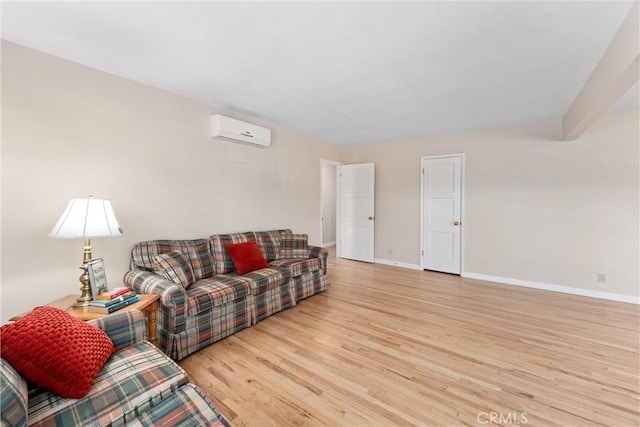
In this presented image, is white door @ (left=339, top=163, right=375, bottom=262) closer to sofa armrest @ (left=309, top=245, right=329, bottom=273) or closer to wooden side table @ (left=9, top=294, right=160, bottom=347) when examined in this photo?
sofa armrest @ (left=309, top=245, right=329, bottom=273)

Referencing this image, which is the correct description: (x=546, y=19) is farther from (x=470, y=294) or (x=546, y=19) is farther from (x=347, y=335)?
(x=470, y=294)

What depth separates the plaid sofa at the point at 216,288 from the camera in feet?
7.52

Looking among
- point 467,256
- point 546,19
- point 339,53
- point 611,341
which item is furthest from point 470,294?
point 339,53

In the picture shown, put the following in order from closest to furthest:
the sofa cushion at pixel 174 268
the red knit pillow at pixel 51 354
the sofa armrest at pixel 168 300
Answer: the red knit pillow at pixel 51 354 < the sofa armrest at pixel 168 300 < the sofa cushion at pixel 174 268

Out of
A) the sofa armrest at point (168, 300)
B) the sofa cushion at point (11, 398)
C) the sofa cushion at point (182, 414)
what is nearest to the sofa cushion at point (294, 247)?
the sofa armrest at point (168, 300)

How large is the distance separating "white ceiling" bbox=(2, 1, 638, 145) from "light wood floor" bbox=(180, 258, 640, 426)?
2.47 meters

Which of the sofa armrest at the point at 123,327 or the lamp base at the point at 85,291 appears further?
the lamp base at the point at 85,291

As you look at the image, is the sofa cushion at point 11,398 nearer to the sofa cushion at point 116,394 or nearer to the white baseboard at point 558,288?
the sofa cushion at point 116,394

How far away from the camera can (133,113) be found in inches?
108

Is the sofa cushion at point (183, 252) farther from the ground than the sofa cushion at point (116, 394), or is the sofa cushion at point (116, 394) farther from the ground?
the sofa cushion at point (183, 252)

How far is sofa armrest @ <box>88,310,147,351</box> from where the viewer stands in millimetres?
1572

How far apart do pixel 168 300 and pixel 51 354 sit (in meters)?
1.04

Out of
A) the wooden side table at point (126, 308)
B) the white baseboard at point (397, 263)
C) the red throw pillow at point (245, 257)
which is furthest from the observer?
the white baseboard at point (397, 263)

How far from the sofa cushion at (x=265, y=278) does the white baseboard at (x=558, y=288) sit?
3228 millimetres
